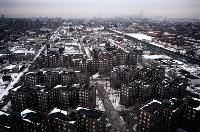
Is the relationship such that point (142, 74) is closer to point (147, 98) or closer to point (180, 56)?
point (147, 98)

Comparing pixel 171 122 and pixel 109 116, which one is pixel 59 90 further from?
pixel 171 122

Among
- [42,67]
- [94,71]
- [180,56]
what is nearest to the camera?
[94,71]

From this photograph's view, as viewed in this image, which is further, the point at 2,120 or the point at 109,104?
the point at 109,104

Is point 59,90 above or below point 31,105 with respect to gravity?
above

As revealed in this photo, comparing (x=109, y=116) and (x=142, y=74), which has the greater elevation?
(x=142, y=74)

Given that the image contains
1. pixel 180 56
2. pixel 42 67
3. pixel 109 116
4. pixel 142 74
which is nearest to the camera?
pixel 109 116

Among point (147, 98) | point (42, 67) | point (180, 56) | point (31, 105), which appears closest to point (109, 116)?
point (147, 98)

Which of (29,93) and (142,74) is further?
(142,74)

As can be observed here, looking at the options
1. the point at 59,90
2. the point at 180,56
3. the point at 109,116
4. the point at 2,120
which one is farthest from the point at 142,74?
the point at 180,56

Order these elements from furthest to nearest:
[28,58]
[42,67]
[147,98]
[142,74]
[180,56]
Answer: [180,56]
[28,58]
[42,67]
[142,74]
[147,98]
